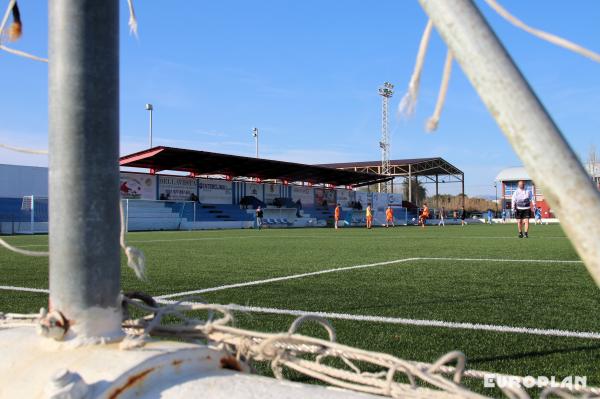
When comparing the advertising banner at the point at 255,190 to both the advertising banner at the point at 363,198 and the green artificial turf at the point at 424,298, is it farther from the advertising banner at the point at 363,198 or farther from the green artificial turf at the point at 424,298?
the green artificial turf at the point at 424,298

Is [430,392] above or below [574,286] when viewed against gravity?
above

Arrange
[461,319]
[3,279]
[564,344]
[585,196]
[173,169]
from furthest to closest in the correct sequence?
[173,169]
[3,279]
[461,319]
[564,344]
[585,196]

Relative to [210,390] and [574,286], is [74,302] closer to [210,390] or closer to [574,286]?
[210,390]

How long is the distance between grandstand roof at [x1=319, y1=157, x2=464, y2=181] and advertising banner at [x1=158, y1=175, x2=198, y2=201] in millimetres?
25762

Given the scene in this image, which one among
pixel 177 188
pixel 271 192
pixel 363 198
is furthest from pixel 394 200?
pixel 177 188

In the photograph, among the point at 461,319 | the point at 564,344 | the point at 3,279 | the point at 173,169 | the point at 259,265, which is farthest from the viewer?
the point at 173,169

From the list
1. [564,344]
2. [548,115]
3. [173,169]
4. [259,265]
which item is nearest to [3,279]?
[259,265]

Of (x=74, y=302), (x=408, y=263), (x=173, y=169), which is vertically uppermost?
(x=173, y=169)

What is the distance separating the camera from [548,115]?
815 millimetres

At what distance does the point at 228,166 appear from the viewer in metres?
38.4

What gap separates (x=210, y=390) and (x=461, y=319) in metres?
2.72

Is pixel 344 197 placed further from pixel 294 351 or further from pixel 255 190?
pixel 294 351

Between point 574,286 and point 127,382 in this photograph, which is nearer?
point 127,382

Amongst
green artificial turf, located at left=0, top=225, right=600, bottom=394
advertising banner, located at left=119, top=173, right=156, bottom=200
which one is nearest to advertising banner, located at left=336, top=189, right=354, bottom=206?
advertising banner, located at left=119, top=173, right=156, bottom=200
